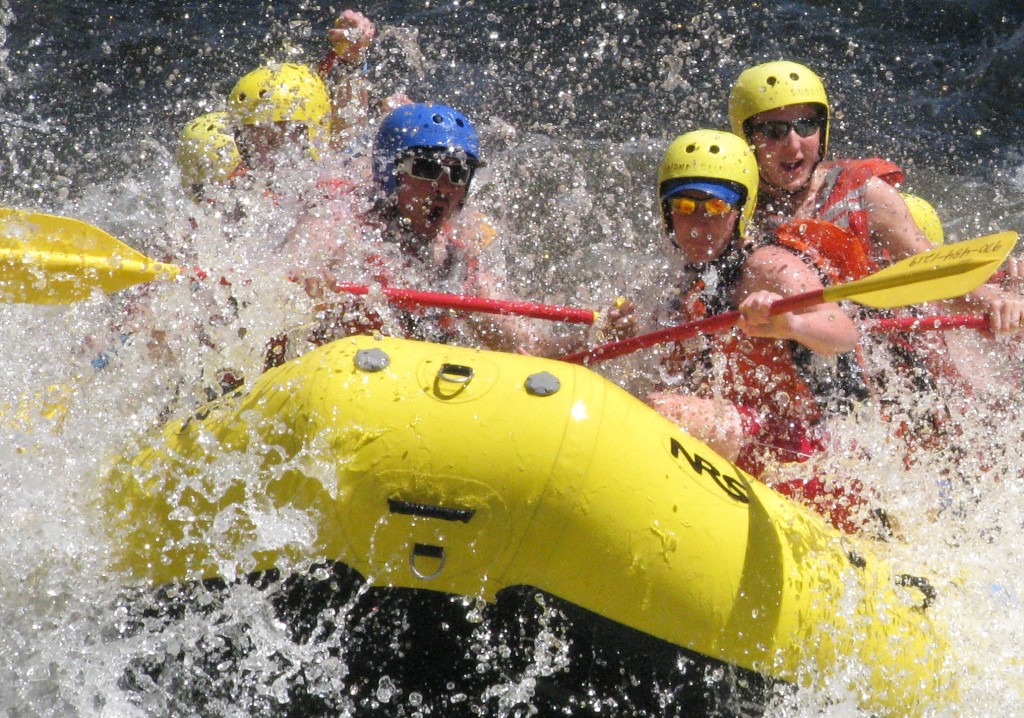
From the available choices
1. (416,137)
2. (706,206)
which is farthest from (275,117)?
(706,206)

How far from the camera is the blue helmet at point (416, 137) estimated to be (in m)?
3.90

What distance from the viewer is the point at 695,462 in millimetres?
2814

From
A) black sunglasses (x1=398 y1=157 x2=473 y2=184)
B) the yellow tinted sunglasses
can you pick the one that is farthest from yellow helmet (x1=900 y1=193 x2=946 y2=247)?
black sunglasses (x1=398 y1=157 x2=473 y2=184)

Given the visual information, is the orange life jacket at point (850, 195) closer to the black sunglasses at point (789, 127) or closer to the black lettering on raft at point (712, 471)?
the black sunglasses at point (789, 127)

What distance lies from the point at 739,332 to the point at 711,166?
1.94ft

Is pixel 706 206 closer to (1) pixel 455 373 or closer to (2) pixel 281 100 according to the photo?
(1) pixel 455 373

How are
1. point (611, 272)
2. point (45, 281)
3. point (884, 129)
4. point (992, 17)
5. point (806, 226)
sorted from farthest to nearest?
point (992, 17) → point (884, 129) → point (611, 272) → point (806, 226) → point (45, 281)

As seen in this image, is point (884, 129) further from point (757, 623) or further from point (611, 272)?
point (757, 623)

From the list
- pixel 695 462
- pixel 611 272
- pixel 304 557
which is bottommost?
pixel 611 272

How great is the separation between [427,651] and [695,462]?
0.82 meters

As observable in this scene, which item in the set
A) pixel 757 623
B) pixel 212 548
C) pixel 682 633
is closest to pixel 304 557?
pixel 212 548

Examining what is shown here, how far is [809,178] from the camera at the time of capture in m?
4.53

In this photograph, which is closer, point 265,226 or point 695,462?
point 695,462

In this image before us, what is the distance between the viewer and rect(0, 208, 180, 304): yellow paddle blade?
344cm
